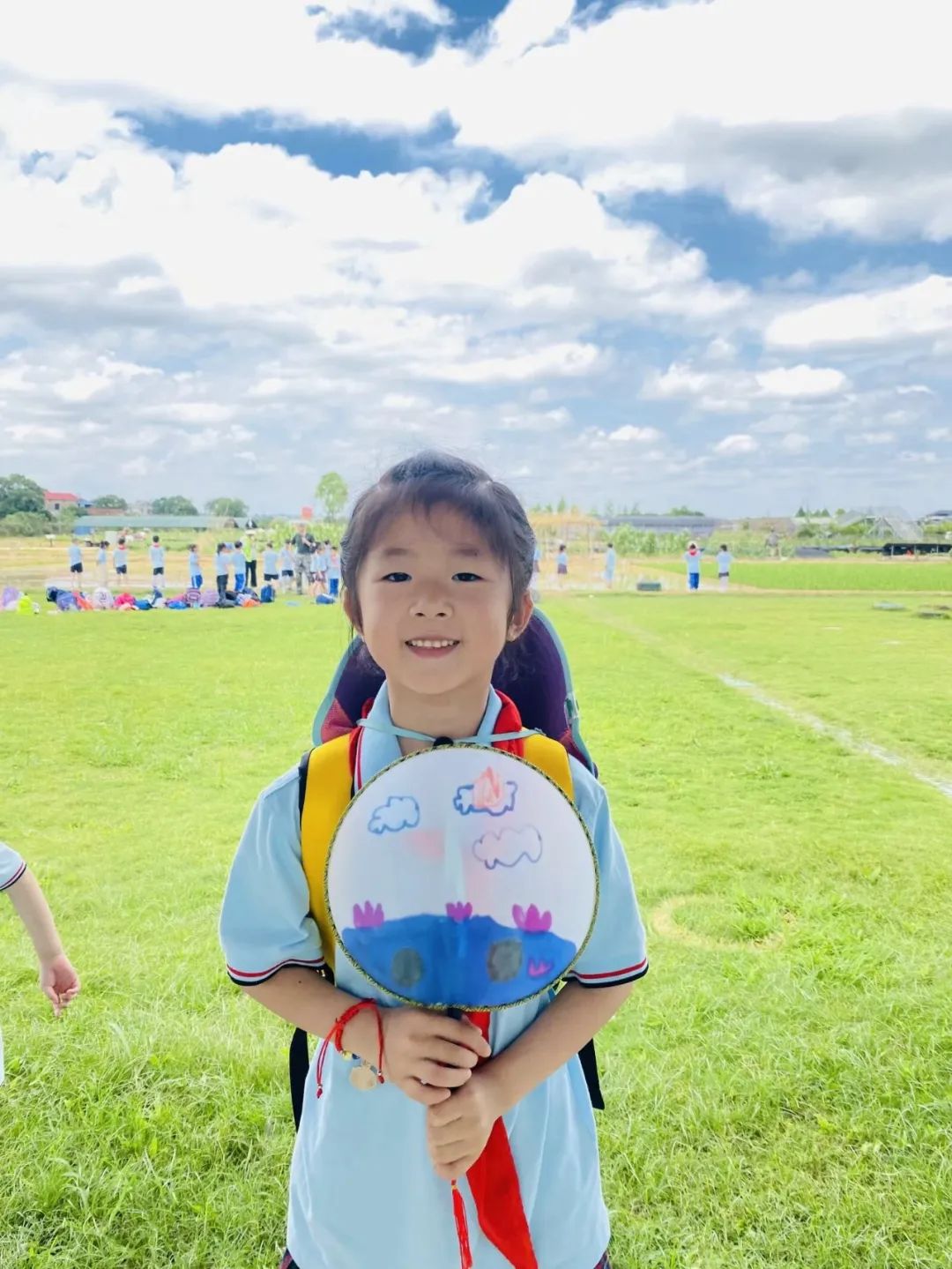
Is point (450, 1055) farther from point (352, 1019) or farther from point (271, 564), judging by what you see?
point (271, 564)

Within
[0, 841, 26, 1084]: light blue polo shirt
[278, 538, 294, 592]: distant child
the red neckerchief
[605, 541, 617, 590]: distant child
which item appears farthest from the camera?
[605, 541, 617, 590]: distant child

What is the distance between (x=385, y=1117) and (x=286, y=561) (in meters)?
22.4

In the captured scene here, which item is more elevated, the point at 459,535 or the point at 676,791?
the point at 459,535

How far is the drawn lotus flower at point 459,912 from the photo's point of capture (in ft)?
3.13

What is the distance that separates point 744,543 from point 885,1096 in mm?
→ 47303

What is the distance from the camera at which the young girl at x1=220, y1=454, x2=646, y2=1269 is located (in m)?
1.03

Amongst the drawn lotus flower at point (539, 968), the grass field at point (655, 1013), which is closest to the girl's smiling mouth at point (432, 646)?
the drawn lotus flower at point (539, 968)

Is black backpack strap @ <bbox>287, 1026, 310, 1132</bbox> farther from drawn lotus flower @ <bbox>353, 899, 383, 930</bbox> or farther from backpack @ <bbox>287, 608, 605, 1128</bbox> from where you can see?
drawn lotus flower @ <bbox>353, 899, 383, 930</bbox>

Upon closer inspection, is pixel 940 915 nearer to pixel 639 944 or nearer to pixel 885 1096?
pixel 885 1096

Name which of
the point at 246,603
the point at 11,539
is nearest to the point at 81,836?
the point at 246,603

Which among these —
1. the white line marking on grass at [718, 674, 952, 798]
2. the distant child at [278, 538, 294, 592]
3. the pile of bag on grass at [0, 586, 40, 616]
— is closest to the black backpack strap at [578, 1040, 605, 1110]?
the white line marking on grass at [718, 674, 952, 798]

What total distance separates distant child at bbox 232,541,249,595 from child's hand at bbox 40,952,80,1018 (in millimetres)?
17055

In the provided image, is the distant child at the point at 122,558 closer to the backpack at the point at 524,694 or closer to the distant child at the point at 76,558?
the distant child at the point at 76,558

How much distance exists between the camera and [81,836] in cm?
484
